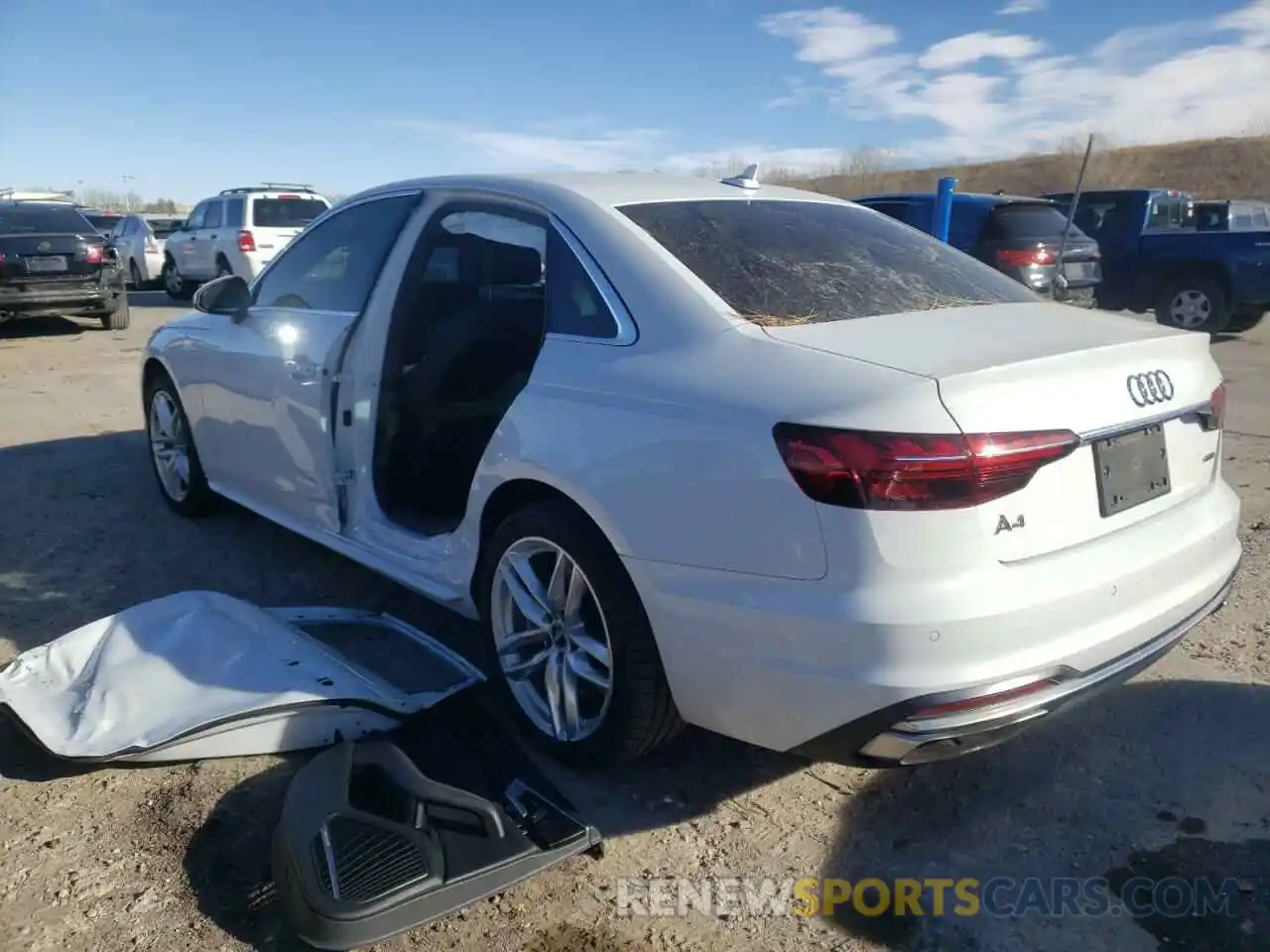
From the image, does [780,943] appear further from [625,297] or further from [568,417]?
[625,297]

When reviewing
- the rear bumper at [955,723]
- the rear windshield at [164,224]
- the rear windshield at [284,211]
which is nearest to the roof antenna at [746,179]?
the rear bumper at [955,723]

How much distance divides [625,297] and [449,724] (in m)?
1.33

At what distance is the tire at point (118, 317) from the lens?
1345cm

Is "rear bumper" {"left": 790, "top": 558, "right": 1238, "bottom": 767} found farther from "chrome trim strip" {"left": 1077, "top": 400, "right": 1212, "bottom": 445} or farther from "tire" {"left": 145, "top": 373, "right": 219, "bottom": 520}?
"tire" {"left": 145, "top": 373, "right": 219, "bottom": 520}

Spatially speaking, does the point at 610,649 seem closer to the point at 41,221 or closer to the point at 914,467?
the point at 914,467

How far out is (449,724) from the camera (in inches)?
120

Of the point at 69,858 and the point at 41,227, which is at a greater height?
the point at 41,227

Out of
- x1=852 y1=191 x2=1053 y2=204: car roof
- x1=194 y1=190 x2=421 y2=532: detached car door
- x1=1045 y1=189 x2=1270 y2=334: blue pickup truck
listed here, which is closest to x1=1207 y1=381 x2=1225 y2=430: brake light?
x1=194 y1=190 x2=421 y2=532: detached car door

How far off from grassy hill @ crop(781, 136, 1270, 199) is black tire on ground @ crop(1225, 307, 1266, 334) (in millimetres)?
37108

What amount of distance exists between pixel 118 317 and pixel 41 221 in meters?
1.42

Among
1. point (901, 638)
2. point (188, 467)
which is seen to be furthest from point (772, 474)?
point (188, 467)

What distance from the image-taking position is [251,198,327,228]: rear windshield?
15.4 meters

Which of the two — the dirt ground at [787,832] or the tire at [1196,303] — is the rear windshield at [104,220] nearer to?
the tire at [1196,303]

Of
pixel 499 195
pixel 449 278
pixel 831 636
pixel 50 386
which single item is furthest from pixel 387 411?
pixel 50 386
